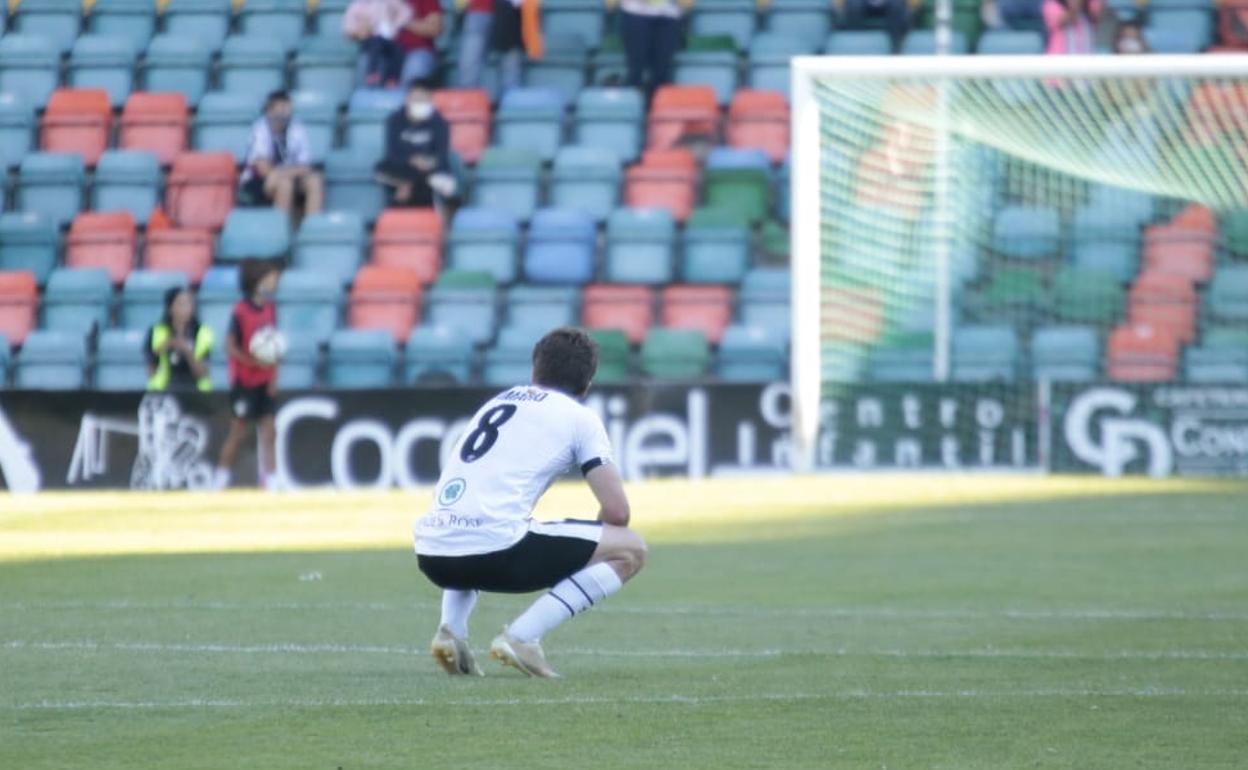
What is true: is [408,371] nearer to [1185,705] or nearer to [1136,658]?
[1136,658]

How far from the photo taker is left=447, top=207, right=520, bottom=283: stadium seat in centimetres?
2338

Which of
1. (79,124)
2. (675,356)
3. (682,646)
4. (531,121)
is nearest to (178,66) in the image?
(79,124)

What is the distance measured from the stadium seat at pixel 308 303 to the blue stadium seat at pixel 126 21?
5.34 m

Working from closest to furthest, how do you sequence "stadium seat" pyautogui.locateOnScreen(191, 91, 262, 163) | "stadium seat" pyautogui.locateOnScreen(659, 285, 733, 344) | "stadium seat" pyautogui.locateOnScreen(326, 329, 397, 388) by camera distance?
"stadium seat" pyautogui.locateOnScreen(326, 329, 397, 388), "stadium seat" pyautogui.locateOnScreen(659, 285, 733, 344), "stadium seat" pyautogui.locateOnScreen(191, 91, 262, 163)

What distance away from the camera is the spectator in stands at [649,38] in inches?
949

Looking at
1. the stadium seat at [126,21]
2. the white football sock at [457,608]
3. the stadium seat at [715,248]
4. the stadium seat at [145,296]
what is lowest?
the white football sock at [457,608]

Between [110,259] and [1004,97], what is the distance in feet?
30.1

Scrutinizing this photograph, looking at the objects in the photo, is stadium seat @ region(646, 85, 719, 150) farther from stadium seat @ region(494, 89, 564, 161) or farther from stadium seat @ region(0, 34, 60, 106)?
stadium seat @ region(0, 34, 60, 106)

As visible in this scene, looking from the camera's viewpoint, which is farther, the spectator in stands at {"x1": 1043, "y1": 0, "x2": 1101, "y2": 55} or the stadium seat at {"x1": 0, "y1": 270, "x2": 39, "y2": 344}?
the stadium seat at {"x1": 0, "y1": 270, "x2": 39, "y2": 344}

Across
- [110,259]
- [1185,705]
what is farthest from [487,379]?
[1185,705]

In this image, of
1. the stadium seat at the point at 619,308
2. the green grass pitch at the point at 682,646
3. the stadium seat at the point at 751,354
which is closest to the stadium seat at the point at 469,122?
the stadium seat at the point at 619,308

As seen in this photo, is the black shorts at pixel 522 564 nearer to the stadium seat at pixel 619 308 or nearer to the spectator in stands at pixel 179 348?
the spectator in stands at pixel 179 348

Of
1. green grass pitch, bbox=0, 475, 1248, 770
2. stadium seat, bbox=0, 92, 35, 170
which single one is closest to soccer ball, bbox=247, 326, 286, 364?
green grass pitch, bbox=0, 475, 1248, 770

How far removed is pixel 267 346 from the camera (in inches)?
780
